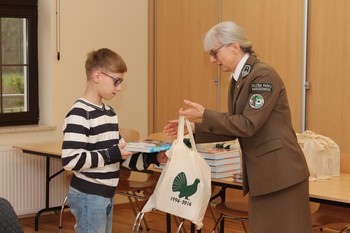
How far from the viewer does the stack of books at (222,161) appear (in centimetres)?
395

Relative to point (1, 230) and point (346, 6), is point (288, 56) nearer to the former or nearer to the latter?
point (346, 6)

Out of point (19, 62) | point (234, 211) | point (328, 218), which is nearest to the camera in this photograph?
point (328, 218)

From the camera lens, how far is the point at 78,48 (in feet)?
20.1

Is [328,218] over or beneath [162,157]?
beneath

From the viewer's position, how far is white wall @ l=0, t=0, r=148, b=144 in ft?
19.7

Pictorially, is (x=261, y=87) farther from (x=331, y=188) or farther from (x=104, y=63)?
(x=331, y=188)

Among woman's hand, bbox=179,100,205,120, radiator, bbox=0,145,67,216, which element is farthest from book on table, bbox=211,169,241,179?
radiator, bbox=0,145,67,216

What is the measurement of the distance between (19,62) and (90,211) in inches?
131

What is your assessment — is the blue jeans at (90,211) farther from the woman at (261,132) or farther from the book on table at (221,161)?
the book on table at (221,161)

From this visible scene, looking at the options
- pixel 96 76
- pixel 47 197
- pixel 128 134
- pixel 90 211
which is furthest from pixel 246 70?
pixel 47 197

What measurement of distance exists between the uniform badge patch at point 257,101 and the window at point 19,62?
346 cm

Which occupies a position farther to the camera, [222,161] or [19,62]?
[19,62]

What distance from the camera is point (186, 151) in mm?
3115

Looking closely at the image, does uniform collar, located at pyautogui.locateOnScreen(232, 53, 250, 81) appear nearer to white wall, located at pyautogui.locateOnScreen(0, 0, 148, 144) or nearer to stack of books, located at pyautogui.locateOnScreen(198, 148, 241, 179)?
stack of books, located at pyautogui.locateOnScreen(198, 148, 241, 179)
